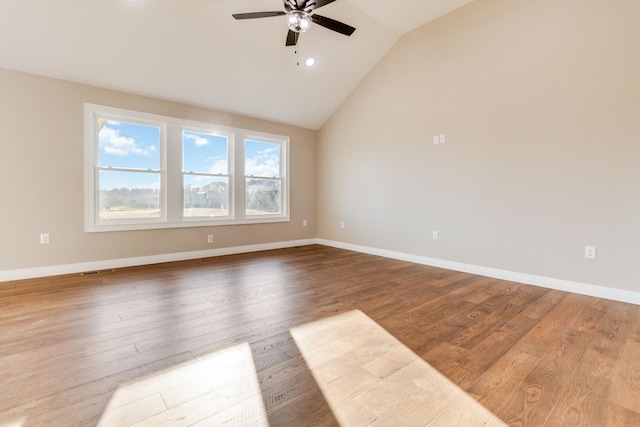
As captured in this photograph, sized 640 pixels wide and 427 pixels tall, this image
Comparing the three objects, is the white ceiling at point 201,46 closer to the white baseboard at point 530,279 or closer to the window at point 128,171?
the window at point 128,171

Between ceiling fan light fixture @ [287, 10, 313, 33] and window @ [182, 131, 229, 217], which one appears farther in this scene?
window @ [182, 131, 229, 217]

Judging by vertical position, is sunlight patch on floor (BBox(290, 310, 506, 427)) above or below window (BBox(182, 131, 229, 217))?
below

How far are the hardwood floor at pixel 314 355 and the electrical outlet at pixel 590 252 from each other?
0.44 metres

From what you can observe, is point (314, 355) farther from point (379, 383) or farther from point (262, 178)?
point (262, 178)

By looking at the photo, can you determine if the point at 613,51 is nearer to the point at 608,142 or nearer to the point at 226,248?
the point at 608,142

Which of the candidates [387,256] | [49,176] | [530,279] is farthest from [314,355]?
[49,176]

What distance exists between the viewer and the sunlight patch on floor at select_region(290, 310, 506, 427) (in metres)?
1.28

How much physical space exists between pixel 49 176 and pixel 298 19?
139 inches

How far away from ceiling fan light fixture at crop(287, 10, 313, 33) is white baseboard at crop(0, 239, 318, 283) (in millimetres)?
3564

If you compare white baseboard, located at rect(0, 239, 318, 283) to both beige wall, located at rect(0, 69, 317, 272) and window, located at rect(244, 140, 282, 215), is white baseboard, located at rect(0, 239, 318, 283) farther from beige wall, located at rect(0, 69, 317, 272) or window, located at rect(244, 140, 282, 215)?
window, located at rect(244, 140, 282, 215)

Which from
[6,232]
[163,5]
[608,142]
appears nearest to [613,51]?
[608,142]

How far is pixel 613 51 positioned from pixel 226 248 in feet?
17.9

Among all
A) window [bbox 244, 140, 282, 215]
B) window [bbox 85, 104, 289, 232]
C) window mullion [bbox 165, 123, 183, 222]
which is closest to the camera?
window [bbox 85, 104, 289, 232]

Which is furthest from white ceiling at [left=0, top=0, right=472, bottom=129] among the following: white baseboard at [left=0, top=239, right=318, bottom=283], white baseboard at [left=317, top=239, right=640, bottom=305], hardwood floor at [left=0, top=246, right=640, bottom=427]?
white baseboard at [left=317, top=239, right=640, bottom=305]
